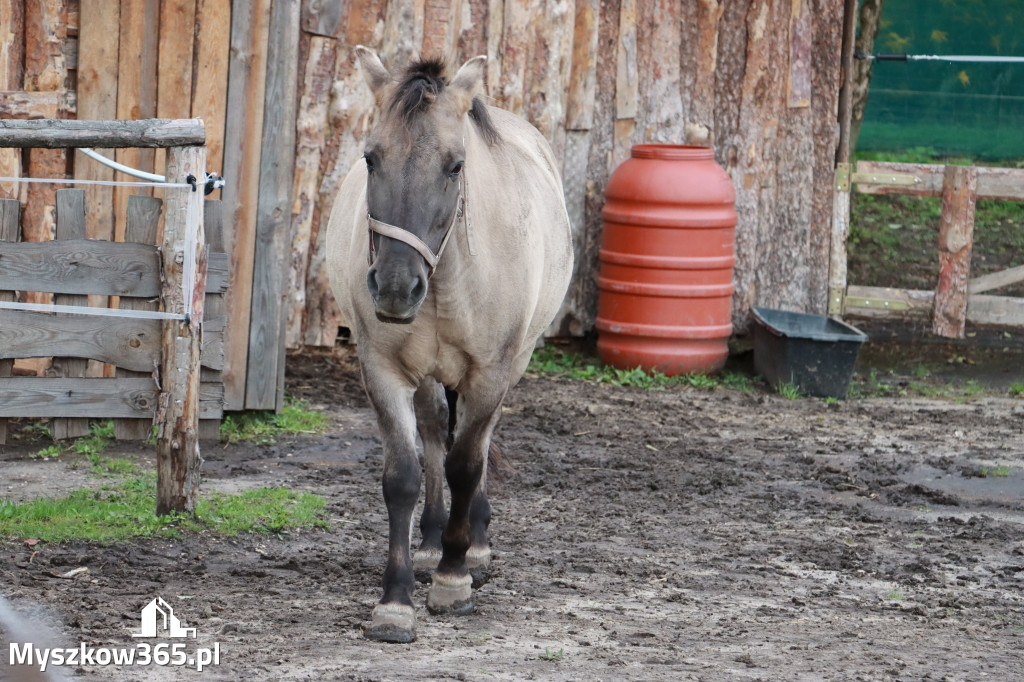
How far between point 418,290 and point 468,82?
2.69ft

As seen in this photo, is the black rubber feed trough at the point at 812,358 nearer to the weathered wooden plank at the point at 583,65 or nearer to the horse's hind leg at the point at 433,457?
the weathered wooden plank at the point at 583,65

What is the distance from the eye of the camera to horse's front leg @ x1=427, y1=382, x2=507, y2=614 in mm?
4492

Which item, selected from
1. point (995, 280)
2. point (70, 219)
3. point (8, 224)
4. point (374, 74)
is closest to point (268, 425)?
point (70, 219)

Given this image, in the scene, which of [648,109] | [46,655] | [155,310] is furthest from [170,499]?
[648,109]

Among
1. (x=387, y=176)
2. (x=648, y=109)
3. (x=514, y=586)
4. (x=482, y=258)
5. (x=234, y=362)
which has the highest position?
(x=648, y=109)

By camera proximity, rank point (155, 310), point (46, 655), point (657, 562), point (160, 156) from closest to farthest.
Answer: point (46, 655) → point (657, 562) → point (155, 310) → point (160, 156)

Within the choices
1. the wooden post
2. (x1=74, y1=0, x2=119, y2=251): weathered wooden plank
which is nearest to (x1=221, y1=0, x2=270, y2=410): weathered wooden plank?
(x1=74, y1=0, x2=119, y2=251): weathered wooden plank

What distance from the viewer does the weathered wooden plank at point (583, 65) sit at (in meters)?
8.98

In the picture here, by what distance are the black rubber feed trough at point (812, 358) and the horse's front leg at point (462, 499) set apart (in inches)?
169

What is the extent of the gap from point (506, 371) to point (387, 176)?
101cm

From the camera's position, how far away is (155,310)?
5.94 meters

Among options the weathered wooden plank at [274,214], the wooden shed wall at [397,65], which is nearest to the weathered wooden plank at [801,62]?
the wooden shed wall at [397,65]

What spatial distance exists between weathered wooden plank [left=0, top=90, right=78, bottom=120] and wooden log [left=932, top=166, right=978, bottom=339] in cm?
628

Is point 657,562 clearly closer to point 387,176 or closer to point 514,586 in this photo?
point 514,586
